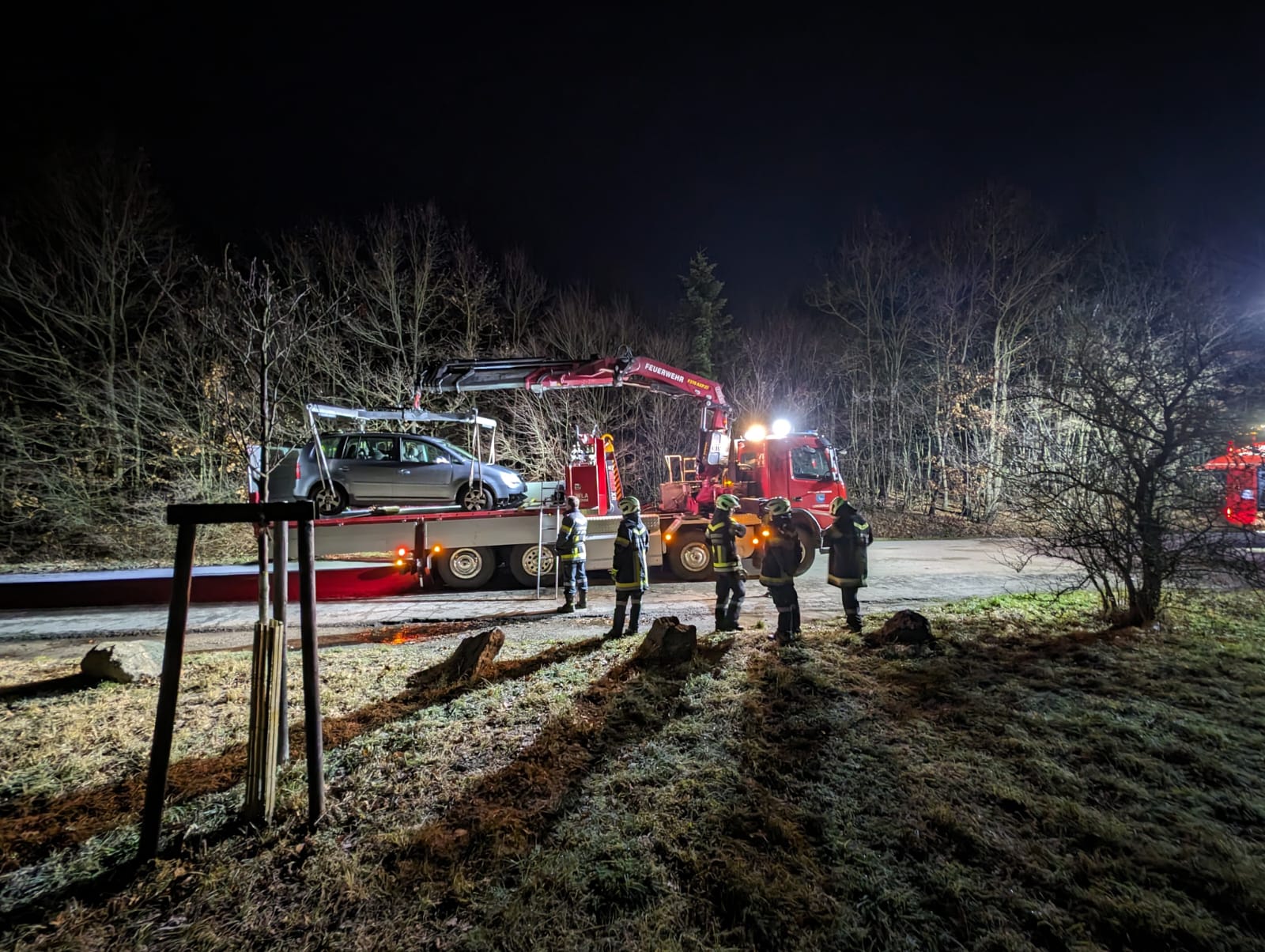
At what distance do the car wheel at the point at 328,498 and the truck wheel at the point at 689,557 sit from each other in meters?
6.01

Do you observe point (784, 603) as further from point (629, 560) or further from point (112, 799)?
point (112, 799)

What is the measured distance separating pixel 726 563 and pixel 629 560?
1162 millimetres

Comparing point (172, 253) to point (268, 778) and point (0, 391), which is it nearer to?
point (0, 391)

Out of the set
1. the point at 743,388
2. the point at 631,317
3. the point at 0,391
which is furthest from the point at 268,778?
the point at 631,317

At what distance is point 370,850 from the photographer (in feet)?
8.44

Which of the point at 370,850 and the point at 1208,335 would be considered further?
the point at 1208,335

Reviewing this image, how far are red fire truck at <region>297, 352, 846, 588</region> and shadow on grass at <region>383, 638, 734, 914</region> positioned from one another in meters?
4.57

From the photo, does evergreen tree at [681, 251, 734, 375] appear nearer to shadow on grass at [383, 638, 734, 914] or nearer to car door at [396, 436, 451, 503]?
car door at [396, 436, 451, 503]

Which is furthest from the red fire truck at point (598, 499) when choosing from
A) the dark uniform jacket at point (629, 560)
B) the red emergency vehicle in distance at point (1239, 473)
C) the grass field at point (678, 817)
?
the red emergency vehicle in distance at point (1239, 473)

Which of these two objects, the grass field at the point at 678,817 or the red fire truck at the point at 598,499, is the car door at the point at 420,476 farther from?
the grass field at the point at 678,817

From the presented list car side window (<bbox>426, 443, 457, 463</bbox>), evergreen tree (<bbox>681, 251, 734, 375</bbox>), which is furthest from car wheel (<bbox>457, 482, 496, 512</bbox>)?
evergreen tree (<bbox>681, 251, 734, 375</bbox>)

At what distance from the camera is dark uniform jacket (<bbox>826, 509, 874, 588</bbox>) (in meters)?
6.39

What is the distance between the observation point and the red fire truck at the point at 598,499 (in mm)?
9352

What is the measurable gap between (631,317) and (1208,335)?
22221mm
